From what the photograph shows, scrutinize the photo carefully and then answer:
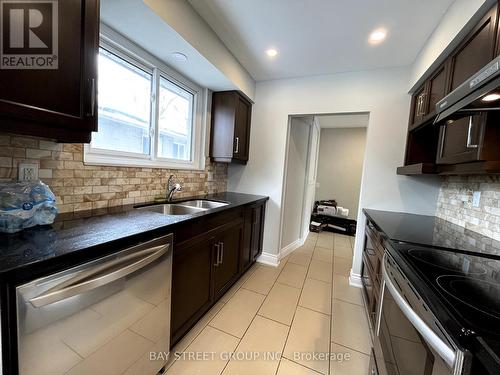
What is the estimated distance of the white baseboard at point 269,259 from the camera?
9.86 feet

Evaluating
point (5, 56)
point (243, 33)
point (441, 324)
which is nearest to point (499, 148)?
point (441, 324)

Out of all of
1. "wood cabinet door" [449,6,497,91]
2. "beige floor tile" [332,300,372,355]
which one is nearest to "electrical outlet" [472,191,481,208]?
"wood cabinet door" [449,6,497,91]

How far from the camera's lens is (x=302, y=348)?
5.26 ft

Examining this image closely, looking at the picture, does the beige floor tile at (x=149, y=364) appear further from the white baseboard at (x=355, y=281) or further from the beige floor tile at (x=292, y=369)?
the white baseboard at (x=355, y=281)

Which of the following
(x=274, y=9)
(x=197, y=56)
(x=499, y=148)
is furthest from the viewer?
(x=197, y=56)

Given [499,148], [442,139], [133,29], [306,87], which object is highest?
[306,87]

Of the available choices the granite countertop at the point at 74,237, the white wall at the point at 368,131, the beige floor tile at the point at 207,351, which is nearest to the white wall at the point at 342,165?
the white wall at the point at 368,131

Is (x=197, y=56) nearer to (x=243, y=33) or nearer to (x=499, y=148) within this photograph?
(x=243, y=33)

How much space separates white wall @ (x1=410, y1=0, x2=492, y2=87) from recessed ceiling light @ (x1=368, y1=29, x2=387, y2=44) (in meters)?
0.38

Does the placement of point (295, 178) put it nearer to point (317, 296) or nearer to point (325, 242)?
point (325, 242)

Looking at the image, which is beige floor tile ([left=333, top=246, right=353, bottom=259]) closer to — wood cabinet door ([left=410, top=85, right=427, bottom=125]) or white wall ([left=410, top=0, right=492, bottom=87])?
wood cabinet door ([left=410, top=85, right=427, bottom=125])

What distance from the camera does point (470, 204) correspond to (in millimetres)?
1777

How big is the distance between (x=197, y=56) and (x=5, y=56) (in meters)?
1.34

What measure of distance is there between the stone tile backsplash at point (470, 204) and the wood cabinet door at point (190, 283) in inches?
81.2
